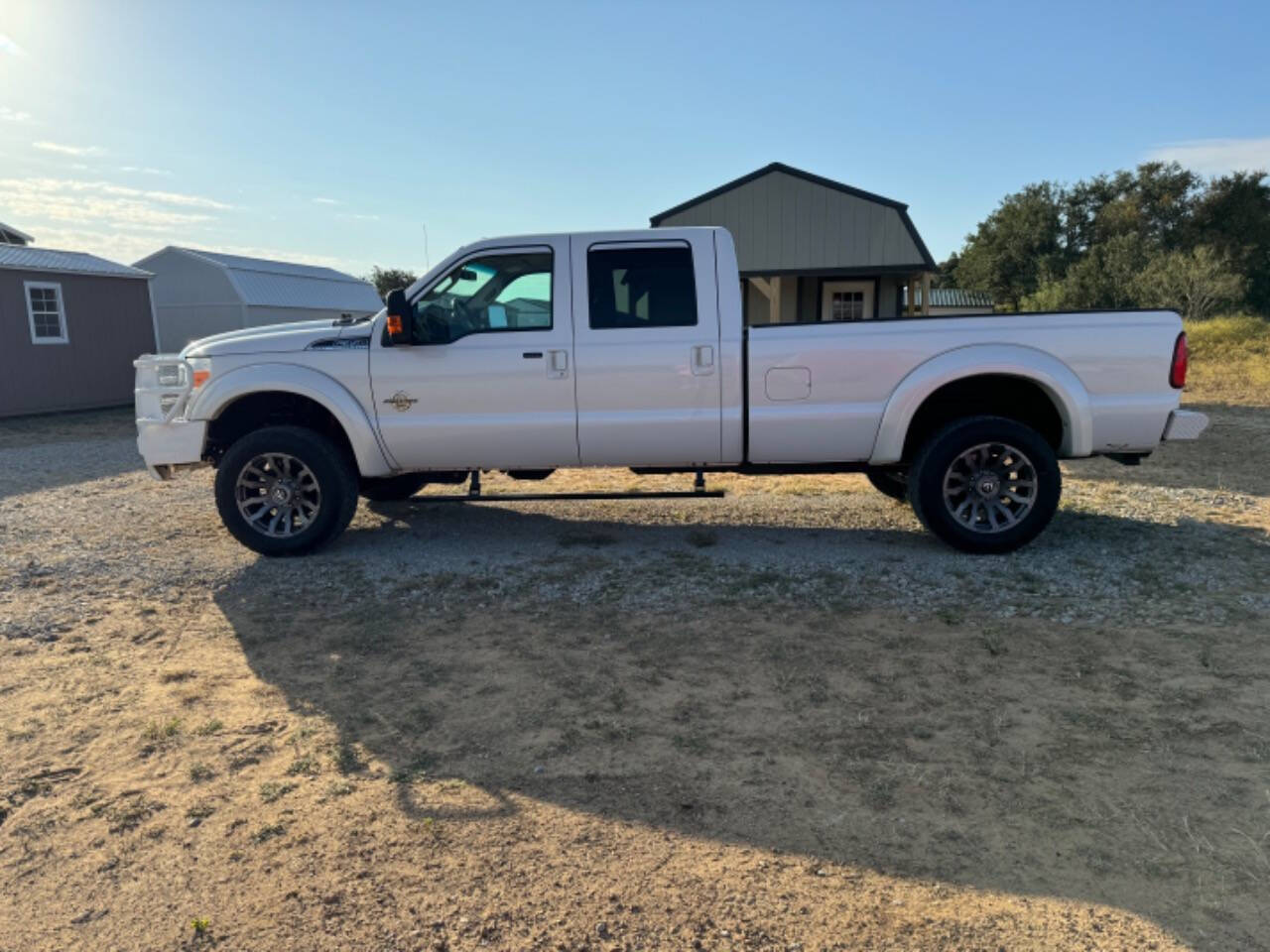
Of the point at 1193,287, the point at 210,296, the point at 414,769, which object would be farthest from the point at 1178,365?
the point at 1193,287

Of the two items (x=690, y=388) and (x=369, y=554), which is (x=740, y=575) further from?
(x=369, y=554)

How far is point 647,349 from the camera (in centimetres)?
552

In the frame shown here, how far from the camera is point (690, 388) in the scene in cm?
551

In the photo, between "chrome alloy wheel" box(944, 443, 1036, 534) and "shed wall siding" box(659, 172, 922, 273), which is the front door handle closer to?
"chrome alloy wheel" box(944, 443, 1036, 534)

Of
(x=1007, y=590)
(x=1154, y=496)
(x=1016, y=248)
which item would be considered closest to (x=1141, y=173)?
(x=1016, y=248)

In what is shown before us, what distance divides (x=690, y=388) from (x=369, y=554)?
104 inches

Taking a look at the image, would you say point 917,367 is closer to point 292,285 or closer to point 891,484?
point 891,484

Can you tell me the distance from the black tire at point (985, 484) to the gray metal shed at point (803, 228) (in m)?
11.3

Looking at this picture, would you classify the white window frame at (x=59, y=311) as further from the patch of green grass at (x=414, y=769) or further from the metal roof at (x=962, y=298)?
the metal roof at (x=962, y=298)

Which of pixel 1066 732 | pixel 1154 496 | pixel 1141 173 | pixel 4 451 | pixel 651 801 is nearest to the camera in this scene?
pixel 651 801

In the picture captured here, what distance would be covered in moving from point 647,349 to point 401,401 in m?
1.74

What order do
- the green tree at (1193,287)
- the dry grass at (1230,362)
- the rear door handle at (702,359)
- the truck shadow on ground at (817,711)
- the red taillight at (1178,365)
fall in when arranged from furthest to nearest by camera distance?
the green tree at (1193,287) < the dry grass at (1230,362) < the rear door handle at (702,359) < the red taillight at (1178,365) < the truck shadow on ground at (817,711)

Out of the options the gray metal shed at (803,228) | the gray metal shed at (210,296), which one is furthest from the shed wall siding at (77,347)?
the gray metal shed at (803,228)

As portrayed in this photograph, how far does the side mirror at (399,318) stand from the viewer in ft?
17.9
